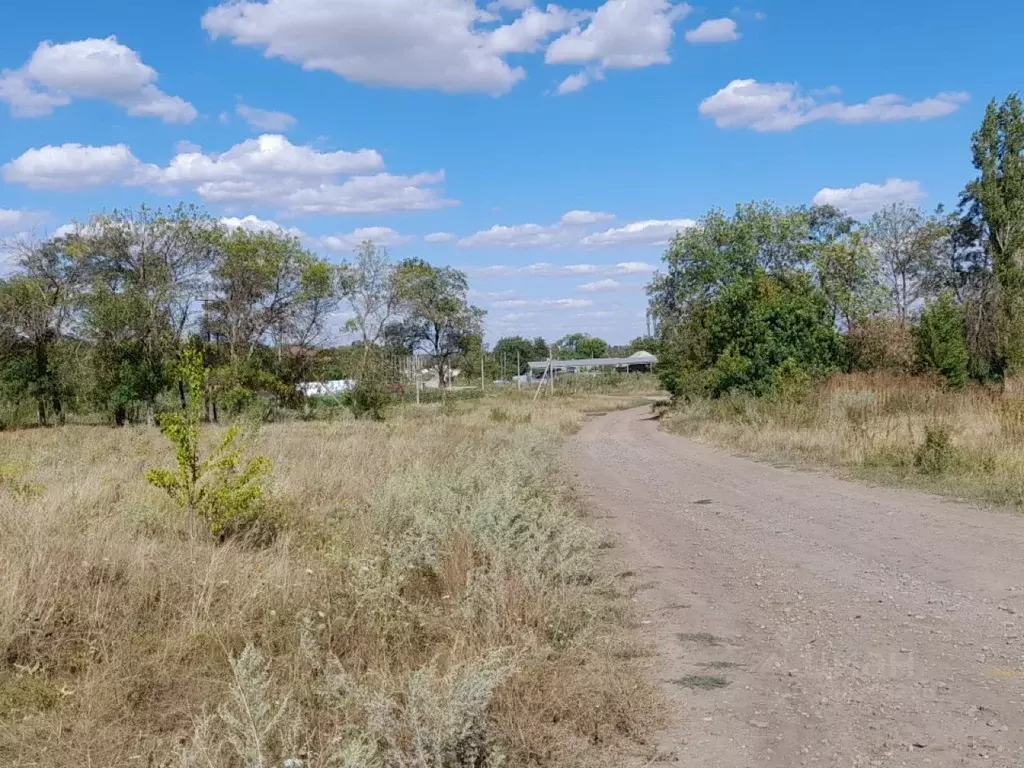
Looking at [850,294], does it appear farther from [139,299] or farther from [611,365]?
[611,365]

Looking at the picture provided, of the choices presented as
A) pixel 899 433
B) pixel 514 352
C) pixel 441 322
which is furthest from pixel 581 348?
pixel 899 433

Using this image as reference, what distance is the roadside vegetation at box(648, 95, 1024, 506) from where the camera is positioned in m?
16.1

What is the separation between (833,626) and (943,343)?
101 feet

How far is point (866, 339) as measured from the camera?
123 feet

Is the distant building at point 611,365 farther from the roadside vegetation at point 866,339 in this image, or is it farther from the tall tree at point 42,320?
the tall tree at point 42,320

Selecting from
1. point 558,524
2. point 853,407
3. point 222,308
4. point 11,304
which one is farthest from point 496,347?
point 558,524

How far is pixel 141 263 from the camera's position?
45.6m

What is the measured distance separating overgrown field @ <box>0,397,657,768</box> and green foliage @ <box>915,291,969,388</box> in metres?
28.8

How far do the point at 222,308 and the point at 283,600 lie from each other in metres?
46.5

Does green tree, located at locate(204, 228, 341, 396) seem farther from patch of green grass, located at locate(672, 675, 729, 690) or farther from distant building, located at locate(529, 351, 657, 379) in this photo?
distant building, located at locate(529, 351, 657, 379)

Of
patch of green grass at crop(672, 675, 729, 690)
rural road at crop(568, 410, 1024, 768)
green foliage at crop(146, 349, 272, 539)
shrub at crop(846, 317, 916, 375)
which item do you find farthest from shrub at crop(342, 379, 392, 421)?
patch of green grass at crop(672, 675, 729, 690)

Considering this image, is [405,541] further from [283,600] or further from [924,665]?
[924,665]

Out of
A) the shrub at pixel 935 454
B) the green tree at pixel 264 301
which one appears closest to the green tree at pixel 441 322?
the green tree at pixel 264 301

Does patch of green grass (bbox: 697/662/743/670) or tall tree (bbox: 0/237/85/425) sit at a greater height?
tall tree (bbox: 0/237/85/425)
